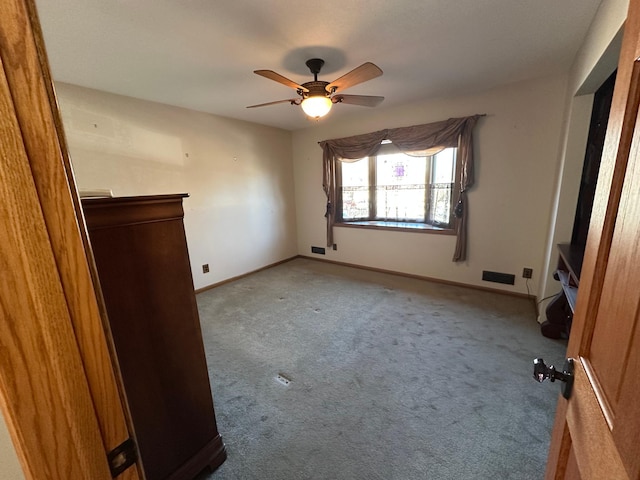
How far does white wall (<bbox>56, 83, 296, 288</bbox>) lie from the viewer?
8.57 feet

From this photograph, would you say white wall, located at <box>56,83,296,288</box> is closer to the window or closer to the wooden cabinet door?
the window

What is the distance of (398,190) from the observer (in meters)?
3.81

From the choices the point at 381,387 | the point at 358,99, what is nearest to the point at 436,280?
the point at 381,387

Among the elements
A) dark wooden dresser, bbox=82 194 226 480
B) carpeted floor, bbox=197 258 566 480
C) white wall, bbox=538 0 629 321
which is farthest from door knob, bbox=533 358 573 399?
white wall, bbox=538 0 629 321

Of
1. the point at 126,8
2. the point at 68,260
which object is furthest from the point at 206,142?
the point at 68,260

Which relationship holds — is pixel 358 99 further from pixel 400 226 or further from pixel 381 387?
pixel 381 387

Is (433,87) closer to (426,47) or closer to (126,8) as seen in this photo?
(426,47)

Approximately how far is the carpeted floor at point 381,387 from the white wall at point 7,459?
1187mm

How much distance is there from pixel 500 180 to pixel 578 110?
37.6 inches

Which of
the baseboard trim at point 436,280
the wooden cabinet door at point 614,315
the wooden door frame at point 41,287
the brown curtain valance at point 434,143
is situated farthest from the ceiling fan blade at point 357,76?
the baseboard trim at point 436,280

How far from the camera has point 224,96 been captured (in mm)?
2857

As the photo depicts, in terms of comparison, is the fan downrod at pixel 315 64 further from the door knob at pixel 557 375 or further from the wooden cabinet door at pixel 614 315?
the door knob at pixel 557 375

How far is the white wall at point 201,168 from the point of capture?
261 centimetres

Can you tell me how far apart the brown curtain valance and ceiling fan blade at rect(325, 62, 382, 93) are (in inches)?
64.4
